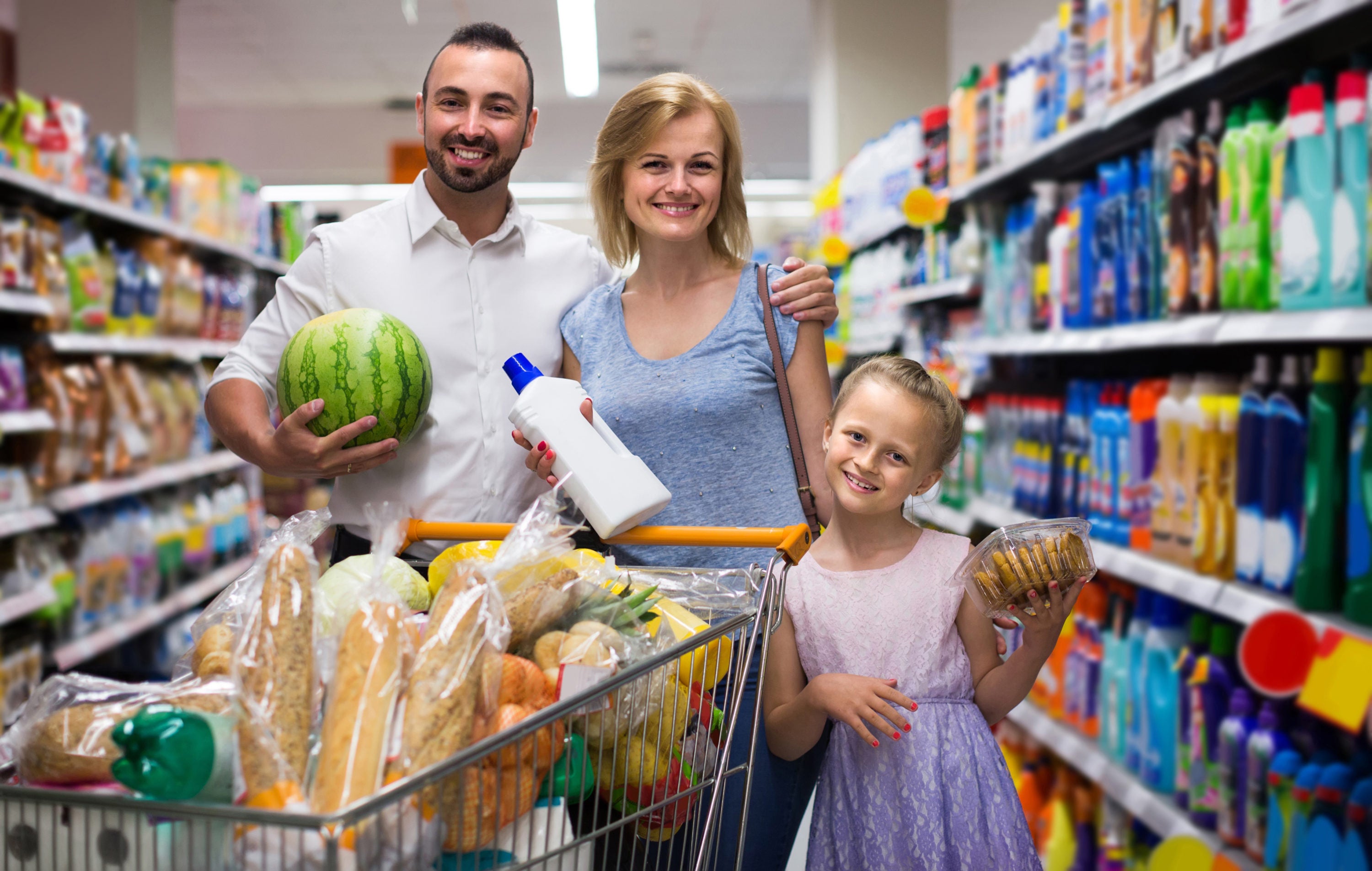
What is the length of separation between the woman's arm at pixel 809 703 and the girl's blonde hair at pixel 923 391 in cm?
30

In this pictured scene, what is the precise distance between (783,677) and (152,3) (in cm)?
652

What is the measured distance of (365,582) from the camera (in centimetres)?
104

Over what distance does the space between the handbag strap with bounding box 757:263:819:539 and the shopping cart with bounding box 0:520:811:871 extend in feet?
1.37

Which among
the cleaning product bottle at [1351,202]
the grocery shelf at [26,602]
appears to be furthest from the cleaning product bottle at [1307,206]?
the grocery shelf at [26,602]

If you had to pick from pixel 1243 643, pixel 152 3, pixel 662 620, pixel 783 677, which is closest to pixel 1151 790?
pixel 1243 643

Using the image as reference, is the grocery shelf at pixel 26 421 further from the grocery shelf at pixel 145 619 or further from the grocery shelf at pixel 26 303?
the grocery shelf at pixel 145 619

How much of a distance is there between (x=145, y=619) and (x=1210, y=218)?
3877 millimetres

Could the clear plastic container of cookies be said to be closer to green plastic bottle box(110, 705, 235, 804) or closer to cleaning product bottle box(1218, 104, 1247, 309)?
green plastic bottle box(110, 705, 235, 804)

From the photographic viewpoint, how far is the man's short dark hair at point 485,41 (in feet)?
5.74

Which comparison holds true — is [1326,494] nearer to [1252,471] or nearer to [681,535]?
[1252,471]

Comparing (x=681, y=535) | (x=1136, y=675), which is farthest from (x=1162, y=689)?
(x=681, y=535)

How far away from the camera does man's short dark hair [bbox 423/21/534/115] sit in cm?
175

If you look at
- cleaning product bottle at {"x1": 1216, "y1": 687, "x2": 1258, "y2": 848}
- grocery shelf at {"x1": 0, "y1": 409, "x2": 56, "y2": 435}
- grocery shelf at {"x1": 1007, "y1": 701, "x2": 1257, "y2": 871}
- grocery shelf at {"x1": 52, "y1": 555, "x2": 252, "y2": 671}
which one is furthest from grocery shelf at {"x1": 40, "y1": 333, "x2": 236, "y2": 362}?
cleaning product bottle at {"x1": 1216, "y1": 687, "x2": 1258, "y2": 848}

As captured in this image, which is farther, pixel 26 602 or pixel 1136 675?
pixel 26 602
